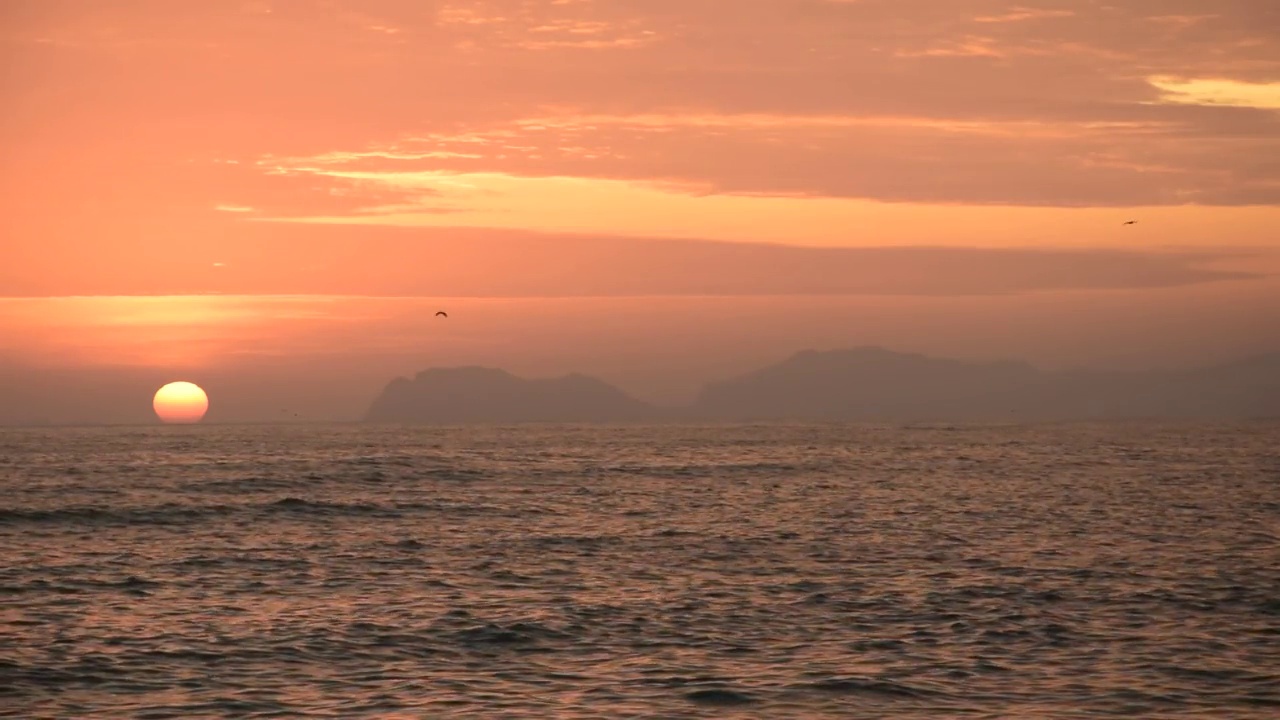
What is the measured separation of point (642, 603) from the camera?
3566 centimetres

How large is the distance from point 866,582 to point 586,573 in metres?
9.22

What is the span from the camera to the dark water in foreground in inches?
998

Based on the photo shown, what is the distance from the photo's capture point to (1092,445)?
159000 millimetres

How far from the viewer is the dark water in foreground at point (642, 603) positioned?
83.1 ft

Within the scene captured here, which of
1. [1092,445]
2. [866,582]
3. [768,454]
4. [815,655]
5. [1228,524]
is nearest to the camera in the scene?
[815,655]

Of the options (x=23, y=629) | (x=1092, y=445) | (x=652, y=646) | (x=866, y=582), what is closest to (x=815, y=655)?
(x=652, y=646)

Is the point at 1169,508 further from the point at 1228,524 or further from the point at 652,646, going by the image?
the point at 652,646

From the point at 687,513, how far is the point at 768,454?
7614cm

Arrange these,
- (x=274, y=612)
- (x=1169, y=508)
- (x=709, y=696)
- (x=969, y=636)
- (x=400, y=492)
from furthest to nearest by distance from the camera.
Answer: (x=400, y=492) → (x=1169, y=508) → (x=274, y=612) → (x=969, y=636) → (x=709, y=696)

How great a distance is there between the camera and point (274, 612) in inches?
1362

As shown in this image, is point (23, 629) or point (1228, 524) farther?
point (1228, 524)

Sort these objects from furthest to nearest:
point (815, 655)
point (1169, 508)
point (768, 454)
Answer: point (768, 454) → point (1169, 508) → point (815, 655)

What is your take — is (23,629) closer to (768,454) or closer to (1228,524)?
(1228,524)

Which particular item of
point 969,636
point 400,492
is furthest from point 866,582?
point 400,492
